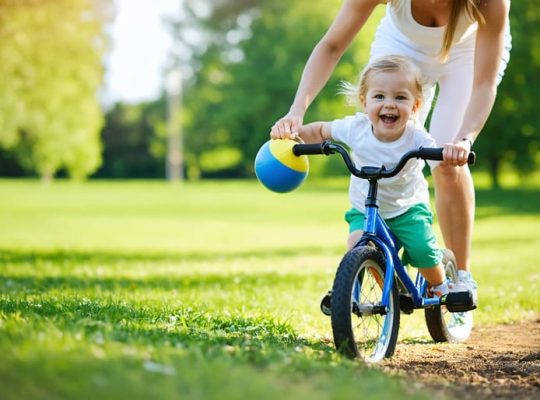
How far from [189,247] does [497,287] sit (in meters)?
7.58

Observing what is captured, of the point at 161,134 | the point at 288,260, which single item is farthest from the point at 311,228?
the point at 161,134

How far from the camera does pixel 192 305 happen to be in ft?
18.4

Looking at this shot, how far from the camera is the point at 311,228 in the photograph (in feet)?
64.4

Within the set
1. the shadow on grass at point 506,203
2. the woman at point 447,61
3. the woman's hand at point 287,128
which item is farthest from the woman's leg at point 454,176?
the shadow on grass at point 506,203

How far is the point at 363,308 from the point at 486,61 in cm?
177

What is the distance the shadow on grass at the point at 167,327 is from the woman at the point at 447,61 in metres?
1.18

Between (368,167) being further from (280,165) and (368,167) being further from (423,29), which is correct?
(423,29)

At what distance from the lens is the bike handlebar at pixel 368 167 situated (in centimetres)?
394

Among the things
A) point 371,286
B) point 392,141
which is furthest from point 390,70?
point 371,286

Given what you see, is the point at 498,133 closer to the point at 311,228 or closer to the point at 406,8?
the point at 311,228

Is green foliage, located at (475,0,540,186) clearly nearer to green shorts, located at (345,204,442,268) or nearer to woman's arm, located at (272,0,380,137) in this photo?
woman's arm, located at (272,0,380,137)

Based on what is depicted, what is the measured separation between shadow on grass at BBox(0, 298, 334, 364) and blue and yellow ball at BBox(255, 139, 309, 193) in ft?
2.88

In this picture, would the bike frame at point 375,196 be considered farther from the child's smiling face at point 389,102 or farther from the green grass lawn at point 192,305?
the green grass lawn at point 192,305

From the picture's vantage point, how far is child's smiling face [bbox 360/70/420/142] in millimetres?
4258
